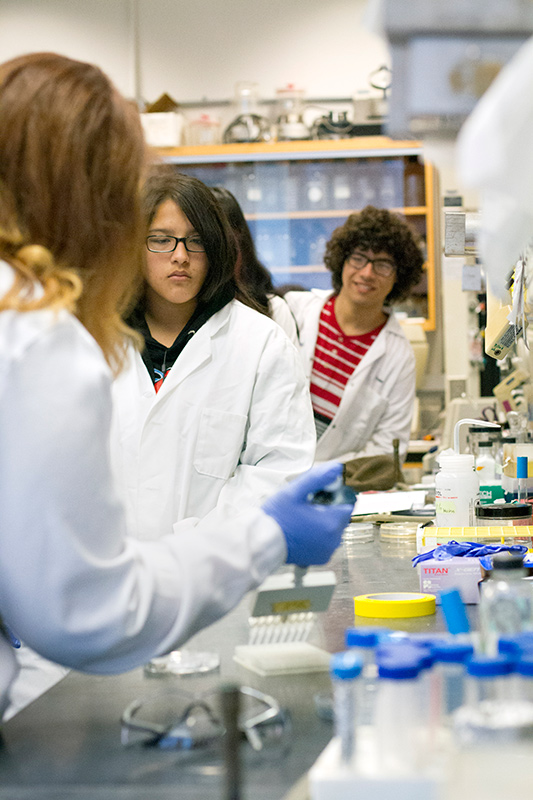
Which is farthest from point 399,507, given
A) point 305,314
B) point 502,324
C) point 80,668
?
point 80,668

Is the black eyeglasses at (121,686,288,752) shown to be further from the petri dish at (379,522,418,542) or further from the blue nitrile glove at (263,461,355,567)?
the petri dish at (379,522,418,542)

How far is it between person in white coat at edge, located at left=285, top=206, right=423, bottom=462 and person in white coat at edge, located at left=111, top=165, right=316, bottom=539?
1.55 metres

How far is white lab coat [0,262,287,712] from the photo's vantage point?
0.88 m

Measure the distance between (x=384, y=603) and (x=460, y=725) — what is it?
0.73 meters

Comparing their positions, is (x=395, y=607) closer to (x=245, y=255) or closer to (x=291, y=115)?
(x=245, y=255)

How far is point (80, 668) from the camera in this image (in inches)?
37.8

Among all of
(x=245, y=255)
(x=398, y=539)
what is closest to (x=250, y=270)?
(x=245, y=255)

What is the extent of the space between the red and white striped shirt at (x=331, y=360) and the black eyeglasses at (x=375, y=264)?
0.25 m

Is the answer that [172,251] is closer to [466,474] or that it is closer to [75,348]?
[466,474]

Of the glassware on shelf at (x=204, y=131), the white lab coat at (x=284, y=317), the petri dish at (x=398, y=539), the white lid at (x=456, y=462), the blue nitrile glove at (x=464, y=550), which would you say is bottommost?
the petri dish at (x=398, y=539)

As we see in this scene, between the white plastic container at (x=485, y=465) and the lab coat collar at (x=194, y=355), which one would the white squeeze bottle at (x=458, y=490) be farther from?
the white plastic container at (x=485, y=465)


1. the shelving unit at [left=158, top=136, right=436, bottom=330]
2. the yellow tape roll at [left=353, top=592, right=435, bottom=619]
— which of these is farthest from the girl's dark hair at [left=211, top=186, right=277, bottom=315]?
the shelving unit at [left=158, top=136, right=436, bottom=330]

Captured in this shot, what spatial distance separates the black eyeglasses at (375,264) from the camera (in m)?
3.88

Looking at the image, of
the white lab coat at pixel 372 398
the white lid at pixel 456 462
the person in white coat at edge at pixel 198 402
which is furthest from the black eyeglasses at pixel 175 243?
the white lab coat at pixel 372 398
